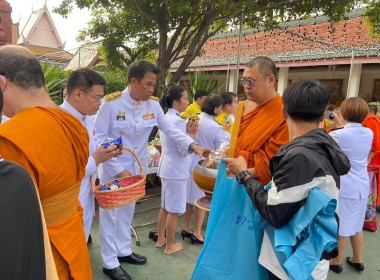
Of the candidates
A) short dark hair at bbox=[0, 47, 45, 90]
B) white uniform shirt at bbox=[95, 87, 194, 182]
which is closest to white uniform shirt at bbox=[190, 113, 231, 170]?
white uniform shirt at bbox=[95, 87, 194, 182]

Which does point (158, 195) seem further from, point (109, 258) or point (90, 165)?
point (90, 165)

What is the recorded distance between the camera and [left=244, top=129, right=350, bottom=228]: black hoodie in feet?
4.84

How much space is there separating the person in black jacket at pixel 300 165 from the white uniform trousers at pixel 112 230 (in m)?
1.72

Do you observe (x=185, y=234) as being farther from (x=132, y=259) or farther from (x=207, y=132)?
(x=207, y=132)

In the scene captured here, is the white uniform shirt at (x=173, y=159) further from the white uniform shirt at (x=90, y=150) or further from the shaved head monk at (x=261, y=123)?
the shaved head monk at (x=261, y=123)

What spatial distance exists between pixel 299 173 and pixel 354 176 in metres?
2.30

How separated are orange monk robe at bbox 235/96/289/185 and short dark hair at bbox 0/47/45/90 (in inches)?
53.6

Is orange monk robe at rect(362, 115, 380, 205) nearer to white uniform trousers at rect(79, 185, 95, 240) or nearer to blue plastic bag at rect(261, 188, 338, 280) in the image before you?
blue plastic bag at rect(261, 188, 338, 280)

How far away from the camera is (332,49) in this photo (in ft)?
37.0

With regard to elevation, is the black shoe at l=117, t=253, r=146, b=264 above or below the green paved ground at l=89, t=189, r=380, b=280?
above

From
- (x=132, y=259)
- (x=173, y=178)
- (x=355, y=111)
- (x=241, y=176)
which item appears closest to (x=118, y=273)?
(x=132, y=259)

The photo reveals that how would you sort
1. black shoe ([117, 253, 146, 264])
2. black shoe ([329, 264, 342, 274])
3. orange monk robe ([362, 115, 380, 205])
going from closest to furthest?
black shoe ([117, 253, 146, 264])
black shoe ([329, 264, 342, 274])
orange monk robe ([362, 115, 380, 205])

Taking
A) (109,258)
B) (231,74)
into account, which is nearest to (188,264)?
(109,258)

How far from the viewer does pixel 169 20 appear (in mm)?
7285
